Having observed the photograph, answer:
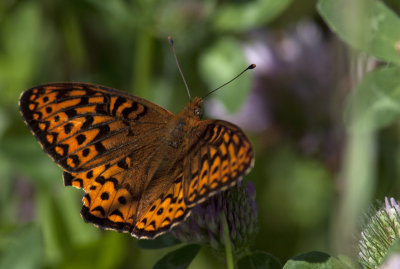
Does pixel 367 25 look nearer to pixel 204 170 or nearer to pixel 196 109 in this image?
pixel 196 109

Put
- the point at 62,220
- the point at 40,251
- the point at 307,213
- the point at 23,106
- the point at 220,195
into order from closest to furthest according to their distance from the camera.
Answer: the point at 220,195 < the point at 23,106 < the point at 40,251 < the point at 62,220 < the point at 307,213

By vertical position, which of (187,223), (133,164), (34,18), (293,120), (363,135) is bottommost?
(293,120)

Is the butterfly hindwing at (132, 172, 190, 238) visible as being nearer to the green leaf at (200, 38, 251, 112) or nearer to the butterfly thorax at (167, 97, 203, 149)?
the butterfly thorax at (167, 97, 203, 149)

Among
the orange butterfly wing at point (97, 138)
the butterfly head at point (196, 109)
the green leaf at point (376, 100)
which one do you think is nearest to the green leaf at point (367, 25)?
the green leaf at point (376, 100)

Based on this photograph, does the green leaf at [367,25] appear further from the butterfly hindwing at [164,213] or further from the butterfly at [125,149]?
the butterfly hindwing at [164,213]

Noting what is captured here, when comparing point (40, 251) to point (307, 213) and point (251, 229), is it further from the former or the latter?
point (307, 213)

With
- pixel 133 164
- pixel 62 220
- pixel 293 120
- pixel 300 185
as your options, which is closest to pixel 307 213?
pixel 300 185

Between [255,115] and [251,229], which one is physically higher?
[251,229]
